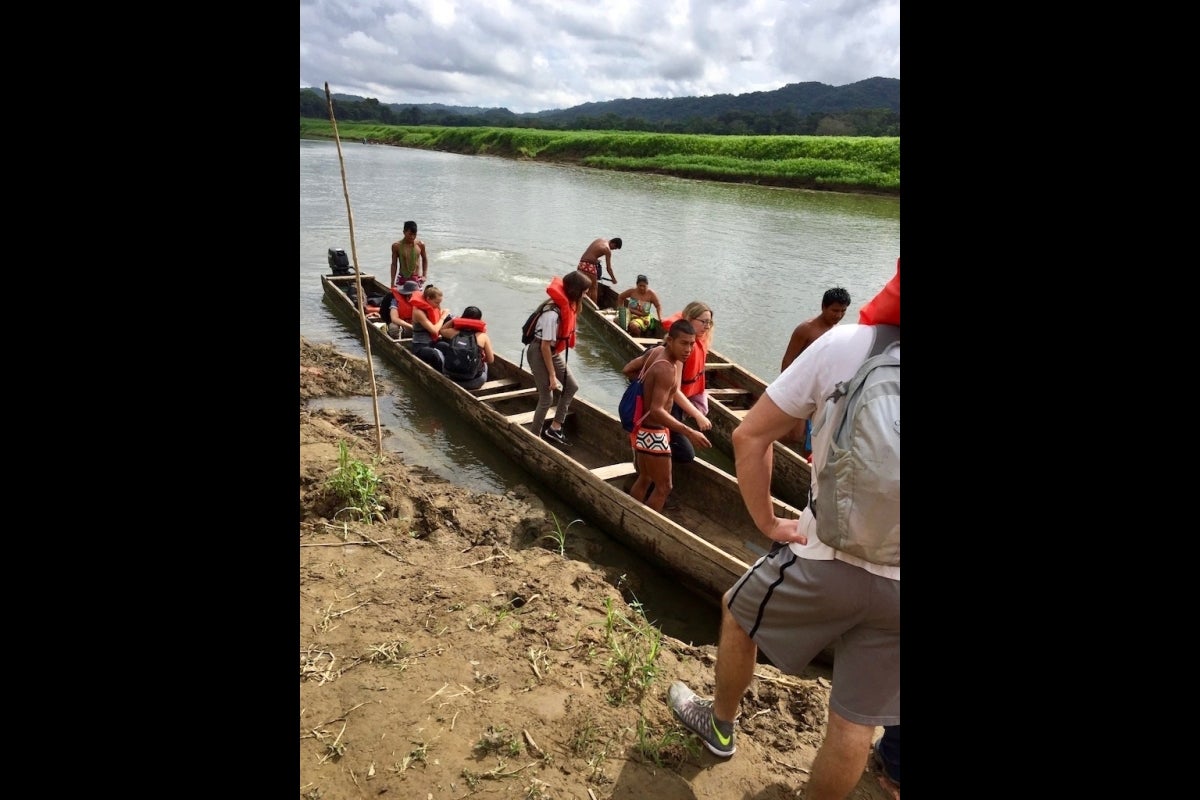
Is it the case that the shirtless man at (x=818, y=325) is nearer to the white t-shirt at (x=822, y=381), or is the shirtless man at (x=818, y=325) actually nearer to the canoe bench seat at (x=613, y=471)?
the canoe bench seat at (x=613, y=471)

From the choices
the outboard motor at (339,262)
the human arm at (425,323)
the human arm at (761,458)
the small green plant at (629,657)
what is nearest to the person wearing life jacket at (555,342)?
the human arm at (425,323)

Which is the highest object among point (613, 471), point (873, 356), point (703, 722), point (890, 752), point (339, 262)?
point (339, 262)

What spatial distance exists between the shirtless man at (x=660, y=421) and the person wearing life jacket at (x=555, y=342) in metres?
1.32

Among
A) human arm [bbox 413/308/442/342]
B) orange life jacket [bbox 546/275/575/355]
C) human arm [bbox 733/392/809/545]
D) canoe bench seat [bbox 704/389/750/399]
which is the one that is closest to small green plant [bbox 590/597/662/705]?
human arm [bbox 733/392/809/545]

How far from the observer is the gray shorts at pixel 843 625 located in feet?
6.59

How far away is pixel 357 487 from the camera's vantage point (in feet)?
16.4

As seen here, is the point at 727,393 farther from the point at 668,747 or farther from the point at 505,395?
the point at 668,747

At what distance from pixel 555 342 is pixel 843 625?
4415 millimetres

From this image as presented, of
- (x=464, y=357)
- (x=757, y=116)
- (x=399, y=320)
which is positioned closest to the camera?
(x=464, y=357)

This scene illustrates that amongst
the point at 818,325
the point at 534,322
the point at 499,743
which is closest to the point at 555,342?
the point at 534,322

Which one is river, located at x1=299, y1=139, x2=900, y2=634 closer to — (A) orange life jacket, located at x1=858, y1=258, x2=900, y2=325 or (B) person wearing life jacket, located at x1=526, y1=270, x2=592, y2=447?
(B) person wearing life jacket, located at x1=526, y1=270, x2=592, y2=447

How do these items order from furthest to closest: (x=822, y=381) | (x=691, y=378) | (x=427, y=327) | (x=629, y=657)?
(x=427, y=327)
(x=691, y=378)
(x=629, y=657)
(x=822, y=381)
